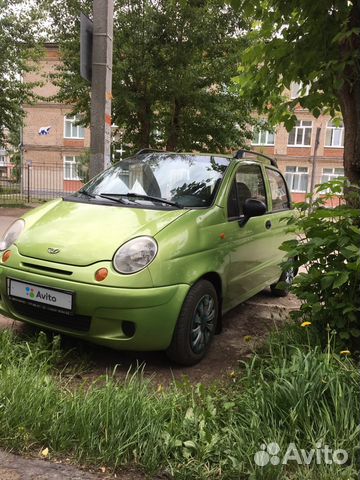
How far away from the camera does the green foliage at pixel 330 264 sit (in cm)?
303

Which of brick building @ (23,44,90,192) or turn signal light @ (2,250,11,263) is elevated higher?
brick building @ (23,44,90,192)

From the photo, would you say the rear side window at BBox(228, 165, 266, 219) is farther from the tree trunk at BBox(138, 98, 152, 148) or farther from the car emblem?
the tree trunk at BBox(138, 98, 152, 148)

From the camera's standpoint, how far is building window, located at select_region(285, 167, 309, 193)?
1395 inches

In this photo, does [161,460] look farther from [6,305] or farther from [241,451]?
[6,305]

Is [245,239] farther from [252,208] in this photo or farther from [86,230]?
[86,230]

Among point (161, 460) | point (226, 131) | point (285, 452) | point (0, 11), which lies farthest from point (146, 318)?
point (0, 11)

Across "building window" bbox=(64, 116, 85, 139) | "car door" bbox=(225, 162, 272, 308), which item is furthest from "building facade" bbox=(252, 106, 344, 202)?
"car door" bbox=(225, 162, 272, 308)

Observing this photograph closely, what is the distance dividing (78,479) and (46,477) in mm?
144

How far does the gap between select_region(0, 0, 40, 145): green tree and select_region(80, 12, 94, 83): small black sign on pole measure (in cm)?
1194

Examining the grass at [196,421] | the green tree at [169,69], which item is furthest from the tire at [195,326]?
the green tree at [169,69]

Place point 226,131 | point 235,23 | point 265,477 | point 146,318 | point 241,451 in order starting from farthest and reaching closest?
point 226,131, point 235,23, point 146,318, point 241,451, point 265,477

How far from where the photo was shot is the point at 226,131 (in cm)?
1535

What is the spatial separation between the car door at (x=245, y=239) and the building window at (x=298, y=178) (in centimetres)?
3138

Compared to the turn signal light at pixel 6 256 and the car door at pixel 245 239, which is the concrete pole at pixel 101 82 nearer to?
the car door at pixel 245 239
